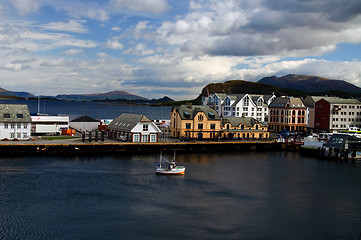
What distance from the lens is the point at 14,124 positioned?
70188 mm

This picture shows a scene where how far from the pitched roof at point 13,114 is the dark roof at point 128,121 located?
17.2 meters

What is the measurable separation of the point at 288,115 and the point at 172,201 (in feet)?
256

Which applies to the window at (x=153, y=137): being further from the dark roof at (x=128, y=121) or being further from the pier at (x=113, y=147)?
the dark roof at (x=128, y=121)

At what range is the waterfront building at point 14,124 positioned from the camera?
69.6m

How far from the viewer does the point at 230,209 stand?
38.0 meters

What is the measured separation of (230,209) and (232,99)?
242 ft

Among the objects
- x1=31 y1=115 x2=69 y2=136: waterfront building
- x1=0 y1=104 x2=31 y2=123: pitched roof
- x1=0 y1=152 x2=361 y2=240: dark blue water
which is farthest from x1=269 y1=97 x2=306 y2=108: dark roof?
x1=0 y1=104 x2=31 y2=123: pitched roof

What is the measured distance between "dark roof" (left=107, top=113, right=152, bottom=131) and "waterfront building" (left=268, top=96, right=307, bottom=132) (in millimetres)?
51756

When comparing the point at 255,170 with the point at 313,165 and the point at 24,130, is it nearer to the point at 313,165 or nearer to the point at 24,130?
the point at 313,165

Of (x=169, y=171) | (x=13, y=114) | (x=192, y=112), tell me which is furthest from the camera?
(x=192, y=112)

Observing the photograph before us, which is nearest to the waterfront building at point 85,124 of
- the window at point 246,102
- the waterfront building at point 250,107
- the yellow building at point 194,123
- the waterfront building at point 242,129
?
the yellow building at point 194,123

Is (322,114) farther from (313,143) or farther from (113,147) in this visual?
(113,147)

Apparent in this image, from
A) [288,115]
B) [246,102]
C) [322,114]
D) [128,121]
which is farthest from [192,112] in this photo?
[322,114]

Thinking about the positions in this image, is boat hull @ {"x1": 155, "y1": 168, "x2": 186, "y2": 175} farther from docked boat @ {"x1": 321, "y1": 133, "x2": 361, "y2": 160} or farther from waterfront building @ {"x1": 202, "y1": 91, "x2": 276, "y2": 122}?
waterfront building @ {"x1": 202, "y1": 91, "x2": 276, "y2": 122}
